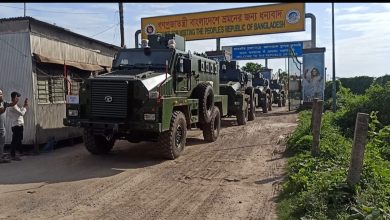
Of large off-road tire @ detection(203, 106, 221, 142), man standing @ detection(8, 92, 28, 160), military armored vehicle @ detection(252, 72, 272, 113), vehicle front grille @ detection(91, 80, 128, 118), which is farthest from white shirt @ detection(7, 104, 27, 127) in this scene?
military armored vehicle @ detection(252, 72, 272, 113)

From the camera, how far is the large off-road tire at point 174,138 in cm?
888

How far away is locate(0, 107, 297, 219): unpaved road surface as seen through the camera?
5641 millimetres

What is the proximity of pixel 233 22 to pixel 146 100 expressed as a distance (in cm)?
2121

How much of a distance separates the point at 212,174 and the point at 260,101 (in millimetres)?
16224

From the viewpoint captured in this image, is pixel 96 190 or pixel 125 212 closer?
pixel 125 212

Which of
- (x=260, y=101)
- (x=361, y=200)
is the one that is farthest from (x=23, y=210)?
(x=260, y=101)

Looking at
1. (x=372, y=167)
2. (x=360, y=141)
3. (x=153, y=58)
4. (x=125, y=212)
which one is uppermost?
(x=153, y=58)

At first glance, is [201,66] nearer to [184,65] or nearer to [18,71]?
[184,65]

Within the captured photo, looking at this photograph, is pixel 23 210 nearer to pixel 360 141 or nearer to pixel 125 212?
pixel 125 212

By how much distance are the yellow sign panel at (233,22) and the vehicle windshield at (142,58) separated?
59.6ft

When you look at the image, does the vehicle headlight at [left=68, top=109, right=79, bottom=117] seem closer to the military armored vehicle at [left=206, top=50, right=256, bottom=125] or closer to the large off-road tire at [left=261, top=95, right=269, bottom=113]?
the military armored vehicle at [left=206, top=50, right=256, bottom=125]

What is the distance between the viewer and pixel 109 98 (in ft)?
28.4

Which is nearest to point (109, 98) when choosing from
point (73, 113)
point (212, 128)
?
point (73, 113)

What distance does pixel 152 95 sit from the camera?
848 centimetres
